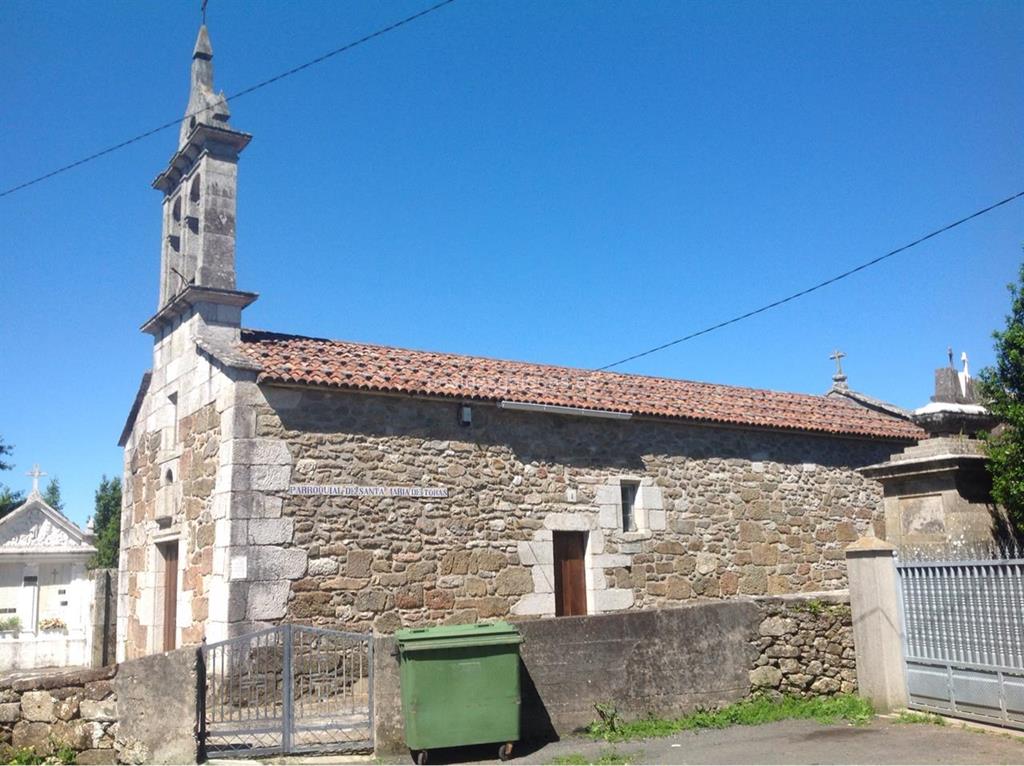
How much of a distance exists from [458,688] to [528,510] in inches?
206

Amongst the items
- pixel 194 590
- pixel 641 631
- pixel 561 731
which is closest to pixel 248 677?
pixel 194 590

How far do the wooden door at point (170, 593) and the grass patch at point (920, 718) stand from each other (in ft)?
30.1

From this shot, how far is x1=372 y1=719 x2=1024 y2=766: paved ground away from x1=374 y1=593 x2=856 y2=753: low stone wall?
38 cm

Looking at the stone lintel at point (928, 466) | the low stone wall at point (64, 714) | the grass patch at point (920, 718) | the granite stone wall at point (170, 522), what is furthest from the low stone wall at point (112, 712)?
the stone lintel at point (928, 466)

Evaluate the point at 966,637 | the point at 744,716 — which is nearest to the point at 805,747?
the point at 744,716

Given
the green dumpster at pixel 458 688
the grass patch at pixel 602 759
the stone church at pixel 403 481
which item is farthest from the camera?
the stone church at pixel 403 481

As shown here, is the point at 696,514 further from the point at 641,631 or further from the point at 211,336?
the point at 211,336

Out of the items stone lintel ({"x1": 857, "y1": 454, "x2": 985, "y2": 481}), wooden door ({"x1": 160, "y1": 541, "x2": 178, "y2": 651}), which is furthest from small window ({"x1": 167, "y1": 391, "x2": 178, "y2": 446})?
stone lintel ({"x1": 857, "y1": 454, "x2": 985, "y2": 481})

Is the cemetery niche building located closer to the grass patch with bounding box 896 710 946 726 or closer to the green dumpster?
the green dumpster

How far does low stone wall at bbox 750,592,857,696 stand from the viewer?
9531 millimetres

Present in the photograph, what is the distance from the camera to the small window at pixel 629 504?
1388 centimetres

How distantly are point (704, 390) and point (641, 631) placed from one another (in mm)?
8866

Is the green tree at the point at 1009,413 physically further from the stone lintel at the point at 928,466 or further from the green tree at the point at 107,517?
the green tree at the point at 107,517

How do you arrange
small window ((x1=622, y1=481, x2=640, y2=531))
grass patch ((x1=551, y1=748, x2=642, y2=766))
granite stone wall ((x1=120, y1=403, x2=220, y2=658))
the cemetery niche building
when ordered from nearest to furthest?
1. grass patch ((x1=551, y1=748, x2=642, y2=766))
2. granite stone wall ((x1=120, y1=403, x2=220, y2=658))
3. small window ((x1=622, y1=481, x2=640, y2=531))
4. the cemetery niche building
